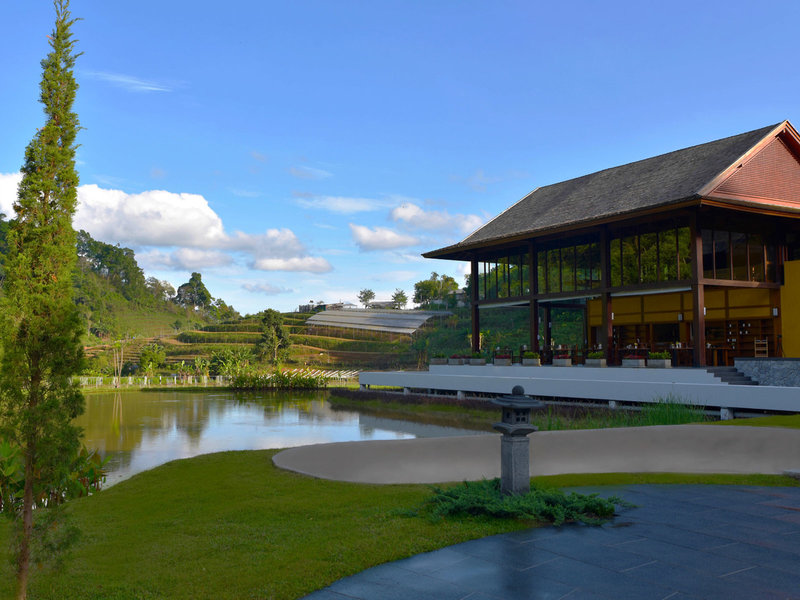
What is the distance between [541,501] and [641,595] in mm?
2125

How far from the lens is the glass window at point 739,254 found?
22.9 metres

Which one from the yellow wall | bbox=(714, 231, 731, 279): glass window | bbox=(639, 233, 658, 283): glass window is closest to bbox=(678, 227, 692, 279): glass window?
bbox=(639, 233, 658, 283): glass window

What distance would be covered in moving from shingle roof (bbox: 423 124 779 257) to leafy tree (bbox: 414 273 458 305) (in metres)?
41.3

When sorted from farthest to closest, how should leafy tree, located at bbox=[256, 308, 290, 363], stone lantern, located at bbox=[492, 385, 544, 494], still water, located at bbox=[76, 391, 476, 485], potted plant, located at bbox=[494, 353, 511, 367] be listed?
leafy tree, located at bbox=[256, 308, 290, 363], potted plant, located at bbox=[494, 353, 511, 367], still water, located at bbox=[76, 391, 476, 485], stone lantern, located at bbox=[492, 385, 544, 494]

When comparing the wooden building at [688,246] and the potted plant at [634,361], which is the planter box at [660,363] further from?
the wooden building at [688,246]

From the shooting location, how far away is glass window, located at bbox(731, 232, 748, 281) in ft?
75.3

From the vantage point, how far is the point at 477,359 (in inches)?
1123

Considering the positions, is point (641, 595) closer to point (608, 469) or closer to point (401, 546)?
point (401, 546)

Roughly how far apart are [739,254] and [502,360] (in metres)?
9.73

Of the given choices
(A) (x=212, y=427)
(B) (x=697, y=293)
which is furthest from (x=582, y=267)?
(A) (x=212, y=427)

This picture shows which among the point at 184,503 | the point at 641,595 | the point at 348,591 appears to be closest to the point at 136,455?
the point at 184,503

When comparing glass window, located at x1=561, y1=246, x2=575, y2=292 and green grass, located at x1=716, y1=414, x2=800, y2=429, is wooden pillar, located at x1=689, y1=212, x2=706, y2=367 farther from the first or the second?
green grass, located at x1=716, y1=414, x2=800, y2=429

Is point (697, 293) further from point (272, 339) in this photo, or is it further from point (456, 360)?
point (272, 339)

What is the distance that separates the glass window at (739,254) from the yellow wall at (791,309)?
1.41 meters
